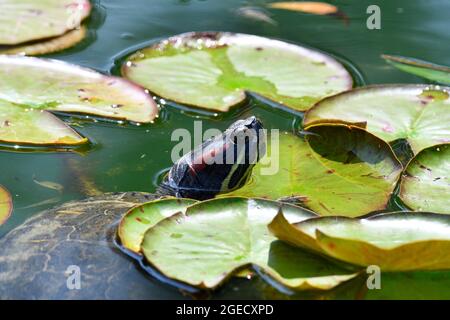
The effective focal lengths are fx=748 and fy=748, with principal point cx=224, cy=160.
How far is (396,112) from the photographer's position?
3580 mm

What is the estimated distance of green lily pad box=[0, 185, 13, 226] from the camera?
294 centimetres

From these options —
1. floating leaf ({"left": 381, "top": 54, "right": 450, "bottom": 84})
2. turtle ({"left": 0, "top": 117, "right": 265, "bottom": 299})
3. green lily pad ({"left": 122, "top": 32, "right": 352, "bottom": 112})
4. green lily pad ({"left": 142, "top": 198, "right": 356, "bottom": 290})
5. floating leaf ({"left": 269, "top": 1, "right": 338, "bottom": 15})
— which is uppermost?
floating leaf ({"left": 269, "top": 1, "right": 338, "bottom": 15})

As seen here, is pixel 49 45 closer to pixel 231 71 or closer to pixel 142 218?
pixel 231 71

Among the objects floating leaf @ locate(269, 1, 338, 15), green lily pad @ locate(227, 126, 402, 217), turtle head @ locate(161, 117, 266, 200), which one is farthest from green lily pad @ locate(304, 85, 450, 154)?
floating leaf @ locate(269, 1, 338, 15)

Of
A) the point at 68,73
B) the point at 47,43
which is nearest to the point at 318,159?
the point at 68,73

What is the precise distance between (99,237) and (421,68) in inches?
87.3

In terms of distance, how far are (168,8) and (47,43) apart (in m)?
0.87

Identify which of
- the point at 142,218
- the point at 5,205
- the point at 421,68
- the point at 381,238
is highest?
the point at 421,68

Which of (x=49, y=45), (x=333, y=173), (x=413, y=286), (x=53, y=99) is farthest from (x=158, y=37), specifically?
(x=413, y=286)

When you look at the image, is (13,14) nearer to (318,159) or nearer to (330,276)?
(318,159)

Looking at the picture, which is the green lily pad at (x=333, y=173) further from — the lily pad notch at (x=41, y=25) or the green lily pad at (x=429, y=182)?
the lily pad notch at (x=41, y=25)

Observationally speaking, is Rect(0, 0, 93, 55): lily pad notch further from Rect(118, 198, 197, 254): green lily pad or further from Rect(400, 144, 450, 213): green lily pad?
Rect(400, 144, 450, 213): green lily pad

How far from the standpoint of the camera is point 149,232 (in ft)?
8.41

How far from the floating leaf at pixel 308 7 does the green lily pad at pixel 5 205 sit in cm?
238
